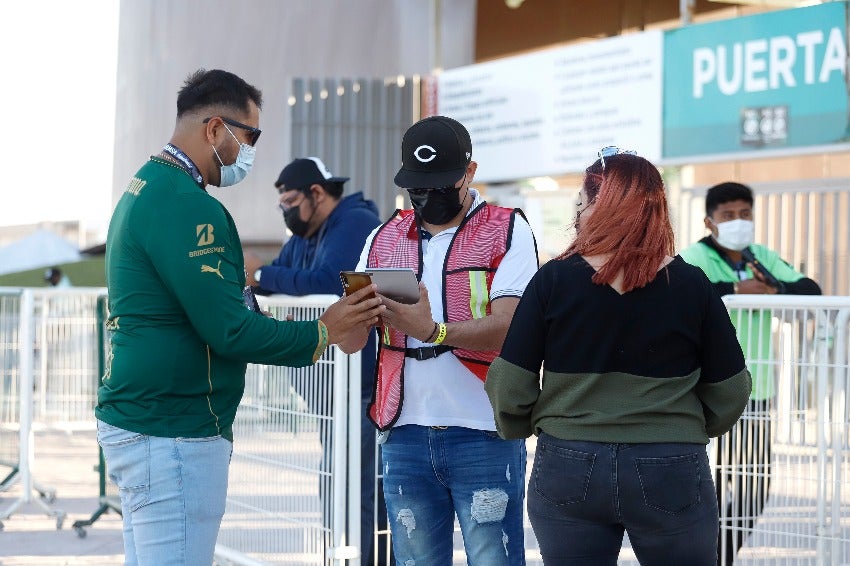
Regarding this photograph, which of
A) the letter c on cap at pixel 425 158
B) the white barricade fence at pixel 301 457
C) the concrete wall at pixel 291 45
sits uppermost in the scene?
the concrete wall at pixel 291 45

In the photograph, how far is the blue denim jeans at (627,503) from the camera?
2.97m

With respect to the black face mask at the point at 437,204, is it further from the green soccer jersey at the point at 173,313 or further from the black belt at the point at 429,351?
the green soccer jersey at the point at 173,313

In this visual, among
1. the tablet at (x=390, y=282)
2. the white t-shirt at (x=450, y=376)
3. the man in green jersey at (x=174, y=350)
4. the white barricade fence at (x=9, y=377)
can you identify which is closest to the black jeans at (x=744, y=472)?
the white t-shirt at (x=450, y=376)

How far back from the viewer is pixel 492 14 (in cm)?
1984

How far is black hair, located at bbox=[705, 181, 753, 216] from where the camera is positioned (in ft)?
20.6

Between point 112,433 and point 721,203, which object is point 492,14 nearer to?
point 721,203

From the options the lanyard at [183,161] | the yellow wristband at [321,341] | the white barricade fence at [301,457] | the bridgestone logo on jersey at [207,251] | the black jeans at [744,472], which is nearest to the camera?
the bridgestone logo on jersey at [207,251]

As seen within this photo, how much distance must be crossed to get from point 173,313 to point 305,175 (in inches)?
116

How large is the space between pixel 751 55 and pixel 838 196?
158cm

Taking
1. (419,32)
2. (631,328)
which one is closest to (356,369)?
(631,328)

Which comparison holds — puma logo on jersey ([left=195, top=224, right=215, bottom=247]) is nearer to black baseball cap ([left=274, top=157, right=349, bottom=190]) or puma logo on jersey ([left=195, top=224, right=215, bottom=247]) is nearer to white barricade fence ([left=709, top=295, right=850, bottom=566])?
white barricade fence ([left=709, top=295, right=850, bottom=566])

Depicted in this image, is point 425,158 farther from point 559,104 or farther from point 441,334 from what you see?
point 559,104

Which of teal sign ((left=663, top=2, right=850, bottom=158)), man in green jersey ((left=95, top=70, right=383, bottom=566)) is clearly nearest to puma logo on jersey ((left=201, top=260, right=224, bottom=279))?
man in green jersey ((left=95, top=70, right=383, bottom=566))

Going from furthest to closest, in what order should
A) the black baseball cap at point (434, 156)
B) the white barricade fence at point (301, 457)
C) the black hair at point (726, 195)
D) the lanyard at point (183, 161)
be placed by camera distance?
1. the black hair at point (726, 195)
2. the white barricade fence at point (301, 457)
3. the black baseball cap at point (434, 156)
4. the lanyard at point (183, 161)
